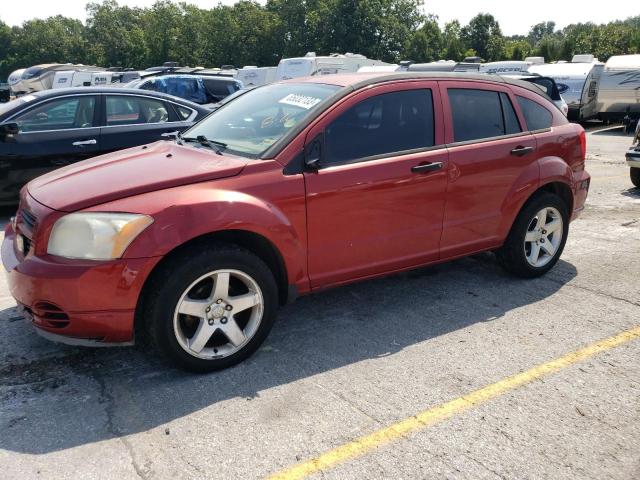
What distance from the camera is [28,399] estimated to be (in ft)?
10.5

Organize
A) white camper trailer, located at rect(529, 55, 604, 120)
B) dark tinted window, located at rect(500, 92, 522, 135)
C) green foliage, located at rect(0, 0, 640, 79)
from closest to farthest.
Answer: dark tinted window, located at rect(500, 92, 522, 135) < white camper trailer, located at rect(529, 55, 604, 120) < green foliage, located at rect(0, 0, 640, 79)

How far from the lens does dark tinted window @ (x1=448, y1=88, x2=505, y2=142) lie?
4.48 meters

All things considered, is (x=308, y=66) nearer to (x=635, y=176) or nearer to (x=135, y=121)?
(x=635, y=176)

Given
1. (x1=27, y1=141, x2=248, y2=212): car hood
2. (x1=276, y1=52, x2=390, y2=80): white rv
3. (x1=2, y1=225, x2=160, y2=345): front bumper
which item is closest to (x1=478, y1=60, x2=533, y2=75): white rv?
(x1=276, y1=52, x2=390, y2=80): white rv

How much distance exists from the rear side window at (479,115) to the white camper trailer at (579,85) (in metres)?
13.7

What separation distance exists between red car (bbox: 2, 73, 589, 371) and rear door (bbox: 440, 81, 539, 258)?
13 millimetres

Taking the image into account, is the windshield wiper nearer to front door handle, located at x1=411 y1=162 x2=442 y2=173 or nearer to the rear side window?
front door handle, located at x1=411 y1=162 x2=442 y2=173

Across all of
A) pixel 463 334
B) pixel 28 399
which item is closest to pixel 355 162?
pixel 463 334

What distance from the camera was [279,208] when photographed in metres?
3.60

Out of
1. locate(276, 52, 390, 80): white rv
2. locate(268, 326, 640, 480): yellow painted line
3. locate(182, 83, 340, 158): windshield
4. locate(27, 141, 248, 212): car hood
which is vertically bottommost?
locate(268, 326, 640, 480): yellow painted line

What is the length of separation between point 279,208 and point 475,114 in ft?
6.39

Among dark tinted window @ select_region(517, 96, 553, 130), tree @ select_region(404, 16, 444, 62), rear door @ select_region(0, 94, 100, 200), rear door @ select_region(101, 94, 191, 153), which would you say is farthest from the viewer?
tree @ select_region(404, 16, 444, 62)

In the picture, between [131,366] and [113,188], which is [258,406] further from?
[113,188]

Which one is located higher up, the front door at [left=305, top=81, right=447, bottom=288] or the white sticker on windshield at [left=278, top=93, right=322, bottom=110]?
the white sticker on windshield at [left=278, top=93, right=322, bottom=110]
